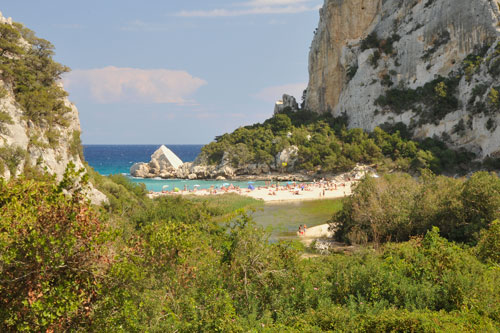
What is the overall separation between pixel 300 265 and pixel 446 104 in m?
47.2

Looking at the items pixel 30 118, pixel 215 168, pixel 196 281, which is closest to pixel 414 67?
pixel 215 168

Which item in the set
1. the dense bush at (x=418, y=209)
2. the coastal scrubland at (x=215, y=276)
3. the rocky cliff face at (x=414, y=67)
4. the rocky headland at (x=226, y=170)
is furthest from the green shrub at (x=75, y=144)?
the rocky cliff face at (x=414, y=67)

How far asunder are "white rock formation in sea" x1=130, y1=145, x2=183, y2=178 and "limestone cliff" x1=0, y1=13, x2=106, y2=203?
41109 mm

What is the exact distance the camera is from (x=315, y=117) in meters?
70.4

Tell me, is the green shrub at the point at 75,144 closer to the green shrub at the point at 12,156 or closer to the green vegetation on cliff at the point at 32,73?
the green vegetation on cliff at the point at 32,73

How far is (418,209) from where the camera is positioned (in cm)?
1769

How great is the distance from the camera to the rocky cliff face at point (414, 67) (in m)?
44.2

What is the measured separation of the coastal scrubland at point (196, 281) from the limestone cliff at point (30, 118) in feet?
33.0

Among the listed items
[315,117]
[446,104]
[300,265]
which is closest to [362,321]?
[300,265]

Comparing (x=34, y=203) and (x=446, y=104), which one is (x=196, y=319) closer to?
(x=34, y=203)

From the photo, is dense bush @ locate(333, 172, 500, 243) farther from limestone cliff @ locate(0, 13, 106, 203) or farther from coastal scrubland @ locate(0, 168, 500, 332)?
limestone cliff @ locate(0, 13, 106, 203)

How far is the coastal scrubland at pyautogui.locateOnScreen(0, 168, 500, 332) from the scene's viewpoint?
205 inches

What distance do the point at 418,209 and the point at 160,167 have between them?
54113 millimetres

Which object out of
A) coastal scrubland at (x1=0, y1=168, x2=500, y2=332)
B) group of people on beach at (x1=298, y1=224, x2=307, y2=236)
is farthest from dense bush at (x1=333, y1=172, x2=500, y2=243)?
coastal scrubland at (x1=0, y1=168, x2=500, y2=332)
